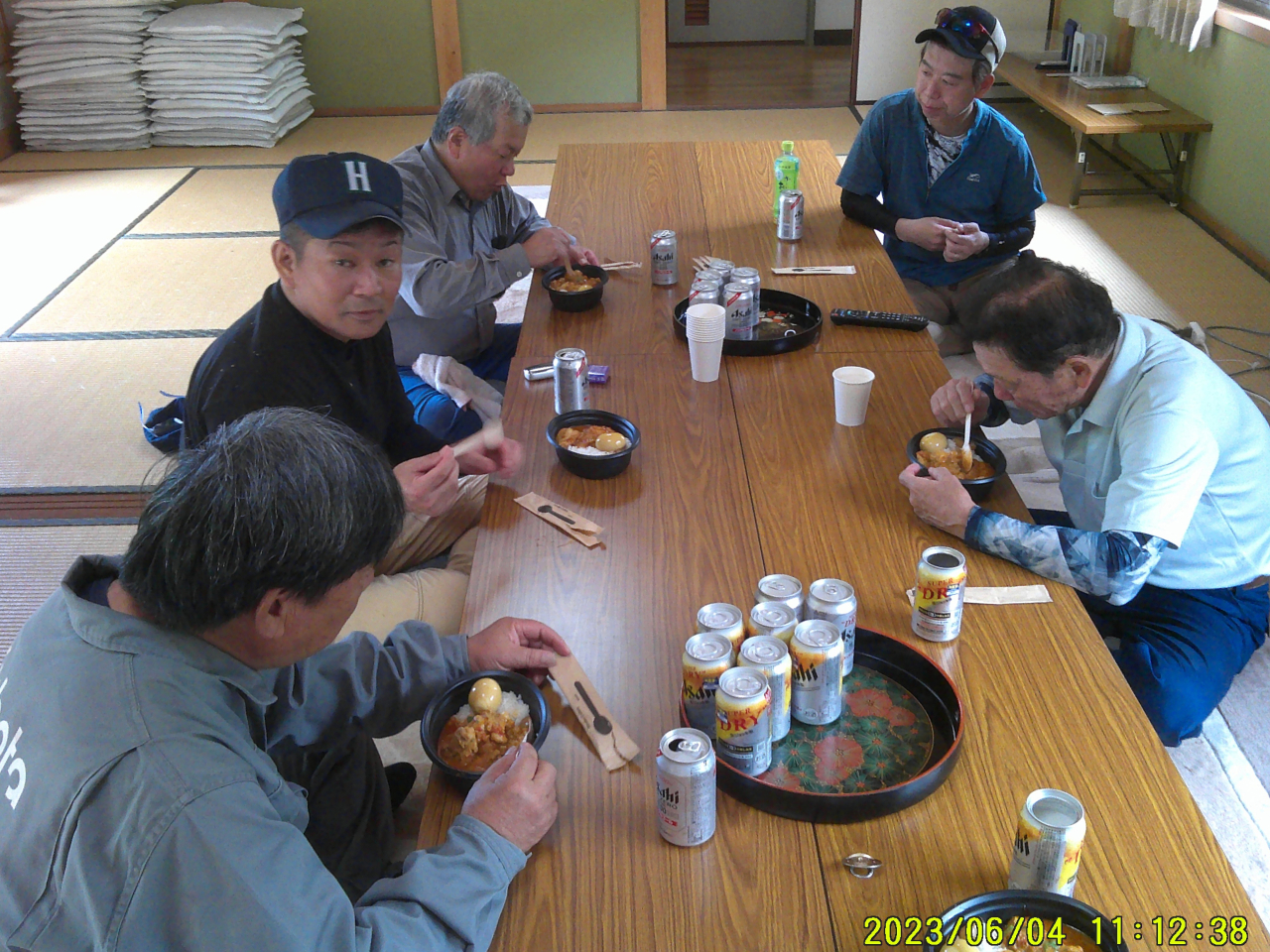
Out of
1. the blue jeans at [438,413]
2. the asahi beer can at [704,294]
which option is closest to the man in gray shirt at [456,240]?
the blue jeans at [438,413]

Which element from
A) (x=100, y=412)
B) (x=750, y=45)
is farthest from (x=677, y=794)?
(x=750, y=45)

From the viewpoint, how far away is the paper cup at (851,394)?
1974 millimetres

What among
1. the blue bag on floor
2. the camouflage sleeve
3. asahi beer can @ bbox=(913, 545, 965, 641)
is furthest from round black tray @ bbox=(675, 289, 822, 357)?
the blue bag on floor

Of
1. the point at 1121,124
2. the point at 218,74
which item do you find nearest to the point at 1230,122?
the point at 1121,124

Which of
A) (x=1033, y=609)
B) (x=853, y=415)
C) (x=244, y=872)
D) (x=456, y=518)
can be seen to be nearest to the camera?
(x=244, y=872)

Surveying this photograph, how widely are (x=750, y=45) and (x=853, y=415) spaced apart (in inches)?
314

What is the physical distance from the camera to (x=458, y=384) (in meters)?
2.78

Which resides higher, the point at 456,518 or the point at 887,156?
the point at 887,156

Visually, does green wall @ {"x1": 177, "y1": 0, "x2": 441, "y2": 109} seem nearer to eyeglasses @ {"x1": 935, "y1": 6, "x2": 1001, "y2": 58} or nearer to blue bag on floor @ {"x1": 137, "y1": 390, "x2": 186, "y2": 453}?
blue bag on floor @ {"x1": 137, "y1": 390, "x2": 186, "y2": 453}

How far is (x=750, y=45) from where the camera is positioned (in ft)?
29.9

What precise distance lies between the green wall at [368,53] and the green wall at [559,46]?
278mm

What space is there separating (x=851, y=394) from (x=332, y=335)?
976 mm

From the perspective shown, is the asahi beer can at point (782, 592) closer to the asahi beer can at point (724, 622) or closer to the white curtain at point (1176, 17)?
the asahi beer can at point (724, 622)

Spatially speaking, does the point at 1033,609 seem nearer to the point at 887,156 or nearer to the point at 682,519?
the point at 682,519
